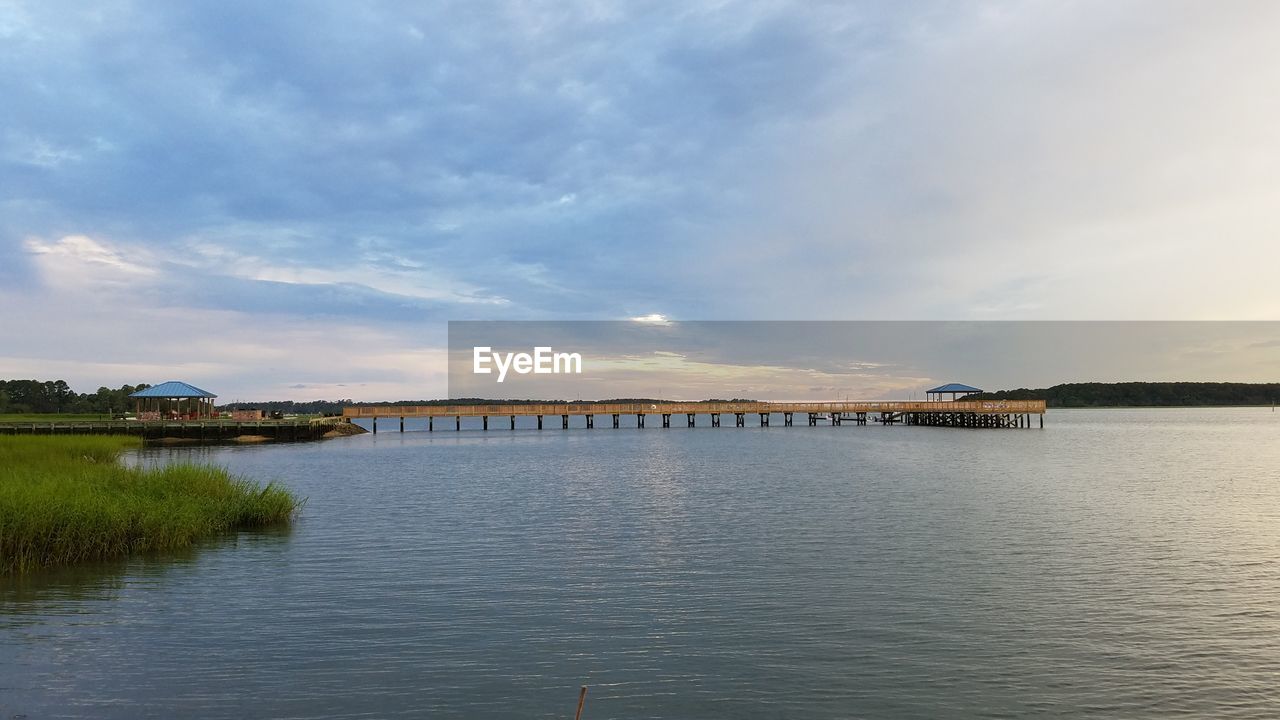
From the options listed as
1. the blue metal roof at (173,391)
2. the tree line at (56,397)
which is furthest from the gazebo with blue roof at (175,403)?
the tree line at (56,397)

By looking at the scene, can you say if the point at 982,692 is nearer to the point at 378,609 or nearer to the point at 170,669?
the point at 378,609

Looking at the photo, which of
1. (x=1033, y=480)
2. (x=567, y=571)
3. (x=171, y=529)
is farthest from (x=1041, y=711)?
(x=1033, y=480)

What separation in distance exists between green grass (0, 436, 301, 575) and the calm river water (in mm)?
847

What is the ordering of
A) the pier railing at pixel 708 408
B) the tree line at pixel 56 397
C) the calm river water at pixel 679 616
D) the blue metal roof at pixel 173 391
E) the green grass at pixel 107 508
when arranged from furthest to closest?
the tree line at pixel 56 397 < the pier railing at pixel 708 408 < the blue metal roof at pixel 173 391 < the green grass at pixel 107 508 < the calm river water at pixel 679 616

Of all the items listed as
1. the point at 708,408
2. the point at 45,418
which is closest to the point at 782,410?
the point at 708,408

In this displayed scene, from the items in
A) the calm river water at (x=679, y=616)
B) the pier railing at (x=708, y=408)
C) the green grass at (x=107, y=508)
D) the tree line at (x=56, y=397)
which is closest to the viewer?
the calm river water at (x=679, y=616)

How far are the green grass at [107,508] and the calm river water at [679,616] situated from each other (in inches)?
33.3

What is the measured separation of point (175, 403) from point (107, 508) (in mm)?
81807

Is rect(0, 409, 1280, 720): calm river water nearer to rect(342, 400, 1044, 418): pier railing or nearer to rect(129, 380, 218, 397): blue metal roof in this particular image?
rect(129, 380, 218, 397): blue metal roof

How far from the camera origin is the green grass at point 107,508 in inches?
692

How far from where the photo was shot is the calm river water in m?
10.8

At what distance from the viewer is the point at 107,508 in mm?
19453

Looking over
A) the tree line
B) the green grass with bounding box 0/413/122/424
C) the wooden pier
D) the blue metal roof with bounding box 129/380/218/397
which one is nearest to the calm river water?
the blue metal roof with bounding box 129/380/218/397

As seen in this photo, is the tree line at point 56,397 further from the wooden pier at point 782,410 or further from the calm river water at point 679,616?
the calm river water at point 679,616
